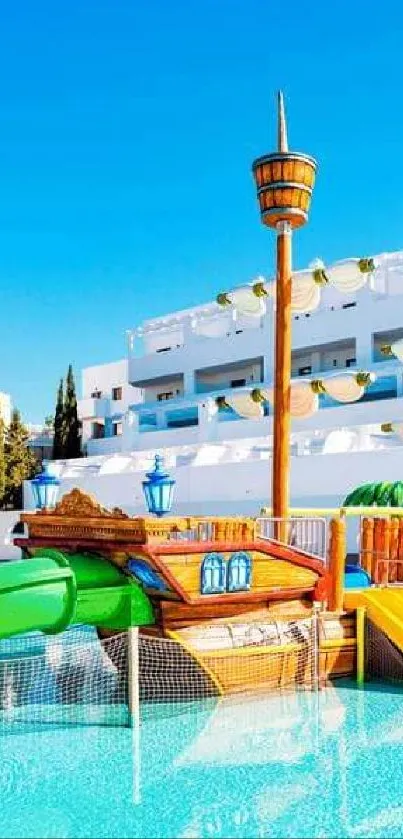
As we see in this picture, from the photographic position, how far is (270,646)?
29.5 ft

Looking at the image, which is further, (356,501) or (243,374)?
(243,374)

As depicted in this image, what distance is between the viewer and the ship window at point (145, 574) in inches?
328

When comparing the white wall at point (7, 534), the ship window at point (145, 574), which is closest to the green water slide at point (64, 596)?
the ship window at point (145, 574)

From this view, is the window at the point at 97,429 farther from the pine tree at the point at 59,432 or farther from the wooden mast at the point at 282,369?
the wooden mast at the point at 282,369

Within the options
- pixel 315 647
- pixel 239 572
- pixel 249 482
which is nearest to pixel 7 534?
pixel 249 482

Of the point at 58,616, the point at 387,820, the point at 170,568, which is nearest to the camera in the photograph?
the point at 387,820

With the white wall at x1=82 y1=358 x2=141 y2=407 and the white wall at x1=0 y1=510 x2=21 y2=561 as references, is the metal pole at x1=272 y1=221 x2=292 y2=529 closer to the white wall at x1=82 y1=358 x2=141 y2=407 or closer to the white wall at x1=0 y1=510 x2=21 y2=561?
the white wall at x1=0 y1=510 x2=21 y2=561

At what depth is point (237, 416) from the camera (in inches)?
1192

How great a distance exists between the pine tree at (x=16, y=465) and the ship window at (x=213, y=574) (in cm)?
2391

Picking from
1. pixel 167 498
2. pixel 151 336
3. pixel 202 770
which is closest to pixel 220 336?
pixel 151 336

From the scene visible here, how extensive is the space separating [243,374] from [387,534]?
78.7 ft

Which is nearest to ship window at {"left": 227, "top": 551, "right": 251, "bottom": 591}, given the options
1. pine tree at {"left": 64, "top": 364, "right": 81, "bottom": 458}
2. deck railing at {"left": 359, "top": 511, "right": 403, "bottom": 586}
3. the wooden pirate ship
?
the wooden pirate ship

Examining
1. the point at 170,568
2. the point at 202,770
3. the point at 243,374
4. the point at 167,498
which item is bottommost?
the point at 202,770

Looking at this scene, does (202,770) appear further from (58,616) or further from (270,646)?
(270,646)
